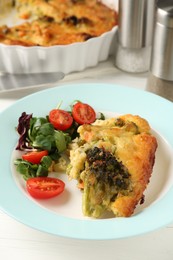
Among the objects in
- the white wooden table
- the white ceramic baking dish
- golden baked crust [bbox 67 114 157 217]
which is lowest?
the white wooden table

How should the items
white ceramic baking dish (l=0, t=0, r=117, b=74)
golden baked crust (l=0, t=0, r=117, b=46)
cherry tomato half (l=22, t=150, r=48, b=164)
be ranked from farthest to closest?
1. golden baked crust (l=0, t=0, r=117, b=46)
2. white ceramic baking dish (l=0, t=0, r=117, b=74)
3. cherry tomato half (l=22, t=150, r=48, b=164)

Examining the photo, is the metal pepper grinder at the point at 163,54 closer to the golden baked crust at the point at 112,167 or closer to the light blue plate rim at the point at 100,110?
the light blue plate rim at the point at 100,110

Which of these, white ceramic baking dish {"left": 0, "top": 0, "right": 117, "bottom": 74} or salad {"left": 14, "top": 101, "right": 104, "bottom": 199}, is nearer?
salad {"left": 14, "top": 101, "right": 104, "bottom": 199}

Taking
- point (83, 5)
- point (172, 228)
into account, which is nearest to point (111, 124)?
point (172, 228)

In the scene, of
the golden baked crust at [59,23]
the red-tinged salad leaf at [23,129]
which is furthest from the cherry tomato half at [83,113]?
the golden baked crust at [59,23]

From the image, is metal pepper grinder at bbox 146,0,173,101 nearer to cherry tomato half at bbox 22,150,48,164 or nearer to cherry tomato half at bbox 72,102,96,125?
cherry tomato half at bbox 72,102,96,125

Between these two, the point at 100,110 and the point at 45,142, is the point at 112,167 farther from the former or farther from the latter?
the point at 100,110

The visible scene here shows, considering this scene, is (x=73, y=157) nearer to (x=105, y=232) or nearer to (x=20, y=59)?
(x=105, y=232)

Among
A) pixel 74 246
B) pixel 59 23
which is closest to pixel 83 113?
pixel 74 246

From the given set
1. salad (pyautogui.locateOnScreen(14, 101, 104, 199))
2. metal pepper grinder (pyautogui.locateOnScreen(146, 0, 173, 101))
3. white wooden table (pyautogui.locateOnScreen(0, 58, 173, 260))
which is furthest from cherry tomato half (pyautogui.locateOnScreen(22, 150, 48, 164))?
metal pepper grinder (pyautogui.locateOnScreen(146, 0, 173, 101))
